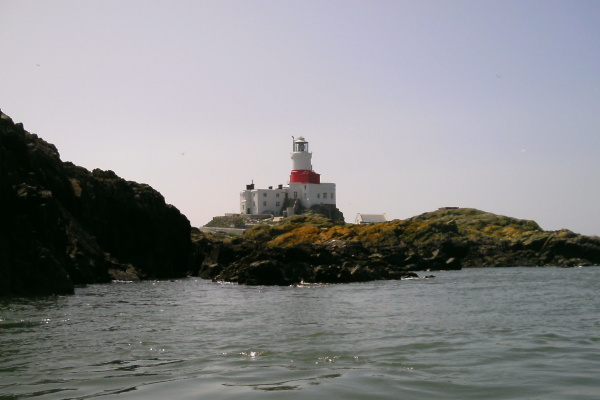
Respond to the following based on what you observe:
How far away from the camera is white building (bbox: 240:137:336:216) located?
365ft

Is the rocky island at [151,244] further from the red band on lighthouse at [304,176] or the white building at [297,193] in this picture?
the red band on lighthouse at [304,176]

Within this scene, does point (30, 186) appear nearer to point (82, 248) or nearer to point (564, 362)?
point (82, 248)

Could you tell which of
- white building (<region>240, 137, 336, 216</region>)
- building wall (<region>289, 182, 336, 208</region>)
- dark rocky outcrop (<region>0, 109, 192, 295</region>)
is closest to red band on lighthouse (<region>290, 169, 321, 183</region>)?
white building (<region>240, 137, 336, 216</region>)

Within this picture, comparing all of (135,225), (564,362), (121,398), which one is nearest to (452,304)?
(564,362)

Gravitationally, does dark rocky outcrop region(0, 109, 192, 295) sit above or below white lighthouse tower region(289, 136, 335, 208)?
below

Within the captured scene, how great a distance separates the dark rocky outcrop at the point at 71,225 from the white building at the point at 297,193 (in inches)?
2168

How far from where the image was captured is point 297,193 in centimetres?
11200

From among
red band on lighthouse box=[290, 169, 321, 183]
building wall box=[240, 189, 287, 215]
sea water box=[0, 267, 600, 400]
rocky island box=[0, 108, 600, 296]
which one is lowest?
sea water box=[0, 267, 600, 400]

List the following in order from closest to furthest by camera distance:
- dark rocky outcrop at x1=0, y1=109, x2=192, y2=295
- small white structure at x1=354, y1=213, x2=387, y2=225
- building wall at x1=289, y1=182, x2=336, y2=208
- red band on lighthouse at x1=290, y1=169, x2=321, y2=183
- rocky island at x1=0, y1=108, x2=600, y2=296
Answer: dark rocky outcrop at x1=0, y1=109, x2=192, y2=295, rocky island at x1=0, y1=108, x2=600, y2=296, building wall at x1=289, y1=182, x2=336, y2=208, red band on lighthouse at x1=290, y1=169, x2=321, y2=183, small white structure at x1=354, y1=213, x2=387, y2=225

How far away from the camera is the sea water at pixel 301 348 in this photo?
11672 millimetres

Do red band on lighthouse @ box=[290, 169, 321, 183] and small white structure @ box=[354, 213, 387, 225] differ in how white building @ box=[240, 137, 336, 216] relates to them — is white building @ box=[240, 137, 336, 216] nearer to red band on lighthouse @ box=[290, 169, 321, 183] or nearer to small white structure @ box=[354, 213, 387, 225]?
red band on lighthouse @ box=[290, 169, 321, 183]

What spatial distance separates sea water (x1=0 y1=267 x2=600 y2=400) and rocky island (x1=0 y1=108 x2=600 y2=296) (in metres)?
4.16

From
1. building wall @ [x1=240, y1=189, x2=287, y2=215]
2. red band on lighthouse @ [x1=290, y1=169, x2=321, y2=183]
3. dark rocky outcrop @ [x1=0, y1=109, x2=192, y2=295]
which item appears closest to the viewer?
dark rocky outcrop @ [x1=0, y1=109, x2=192, y2=295]

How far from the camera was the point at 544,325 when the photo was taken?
66.6 ft
